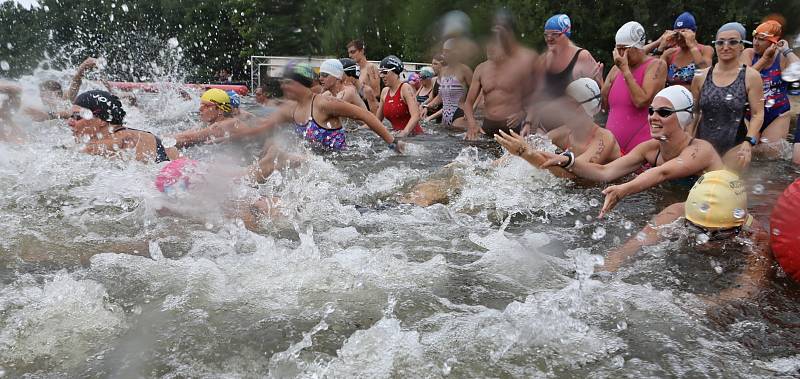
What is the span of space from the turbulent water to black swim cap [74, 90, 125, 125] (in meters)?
0.41

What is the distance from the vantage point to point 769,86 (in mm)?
5863

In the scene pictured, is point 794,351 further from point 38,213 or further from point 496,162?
point 38,213

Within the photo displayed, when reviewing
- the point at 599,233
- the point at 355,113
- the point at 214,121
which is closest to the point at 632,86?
the point at 599,233

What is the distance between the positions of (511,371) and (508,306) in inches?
21.1

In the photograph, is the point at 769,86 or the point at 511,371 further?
the point at 769,86

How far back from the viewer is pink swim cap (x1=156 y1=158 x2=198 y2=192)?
12.5 feet

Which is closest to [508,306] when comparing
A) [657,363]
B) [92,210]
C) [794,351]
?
[657,363]

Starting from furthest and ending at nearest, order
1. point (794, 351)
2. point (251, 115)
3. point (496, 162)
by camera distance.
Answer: point (251, 115) < point (496, 162) < point (794, 351)

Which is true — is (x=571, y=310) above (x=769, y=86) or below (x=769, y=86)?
below

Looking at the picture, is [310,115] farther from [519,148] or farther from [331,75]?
[519,148]

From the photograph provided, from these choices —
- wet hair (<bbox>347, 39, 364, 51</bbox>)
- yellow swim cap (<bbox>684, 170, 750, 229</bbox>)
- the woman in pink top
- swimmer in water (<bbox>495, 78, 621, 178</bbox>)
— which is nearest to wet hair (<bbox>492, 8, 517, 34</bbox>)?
swimmer in water (<bbox>495, 78, 621, 178</bbox>)

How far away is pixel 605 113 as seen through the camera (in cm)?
621

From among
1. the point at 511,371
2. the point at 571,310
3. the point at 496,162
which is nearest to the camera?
the point at 511,371

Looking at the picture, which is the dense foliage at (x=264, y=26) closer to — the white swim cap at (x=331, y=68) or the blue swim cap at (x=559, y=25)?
the blue swim cap at (x=559, y=25)
